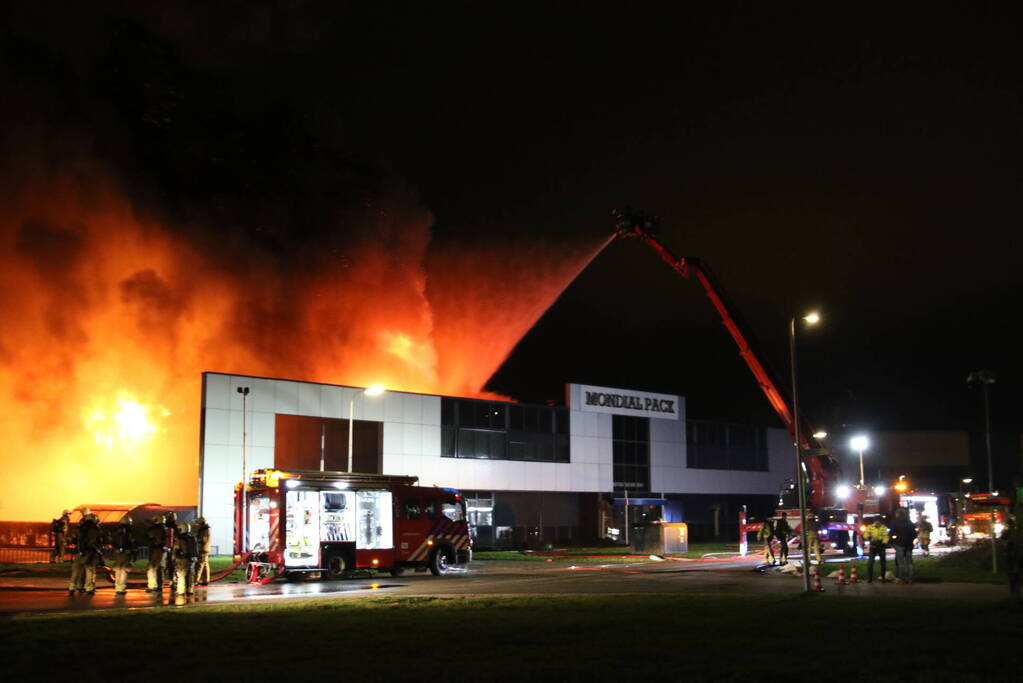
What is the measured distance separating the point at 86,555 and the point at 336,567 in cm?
657

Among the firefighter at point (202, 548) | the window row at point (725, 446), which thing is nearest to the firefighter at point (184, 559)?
the firefighter at point (202, 548)

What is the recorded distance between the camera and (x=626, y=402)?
57.4 meters

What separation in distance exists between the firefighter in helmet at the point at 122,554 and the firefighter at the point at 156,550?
515mm

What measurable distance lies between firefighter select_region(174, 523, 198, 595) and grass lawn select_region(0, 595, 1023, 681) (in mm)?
3798

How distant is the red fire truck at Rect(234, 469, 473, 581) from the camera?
26094mm

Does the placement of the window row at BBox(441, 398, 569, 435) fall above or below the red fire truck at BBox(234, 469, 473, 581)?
above

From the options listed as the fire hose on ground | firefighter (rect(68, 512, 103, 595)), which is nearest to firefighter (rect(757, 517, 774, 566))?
the fire hose on ground

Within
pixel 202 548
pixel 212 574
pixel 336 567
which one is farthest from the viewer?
pixel 212 574

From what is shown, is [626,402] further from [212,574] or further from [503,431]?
[212,574]

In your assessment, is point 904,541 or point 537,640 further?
point 904,541

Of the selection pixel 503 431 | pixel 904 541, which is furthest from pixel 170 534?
pixel 503 431

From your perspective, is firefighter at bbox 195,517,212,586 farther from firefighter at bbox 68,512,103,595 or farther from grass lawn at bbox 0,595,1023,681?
grass lawn at bbox 0,595,1023,681

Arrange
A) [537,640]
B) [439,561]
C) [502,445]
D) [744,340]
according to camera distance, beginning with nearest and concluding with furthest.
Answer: [537,640] < [439,561] < [744,340] < [502,445]

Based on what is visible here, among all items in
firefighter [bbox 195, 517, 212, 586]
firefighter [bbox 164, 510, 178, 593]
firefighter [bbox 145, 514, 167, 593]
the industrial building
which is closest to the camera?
firefighter [bbox 145, 514, 167, 593]
